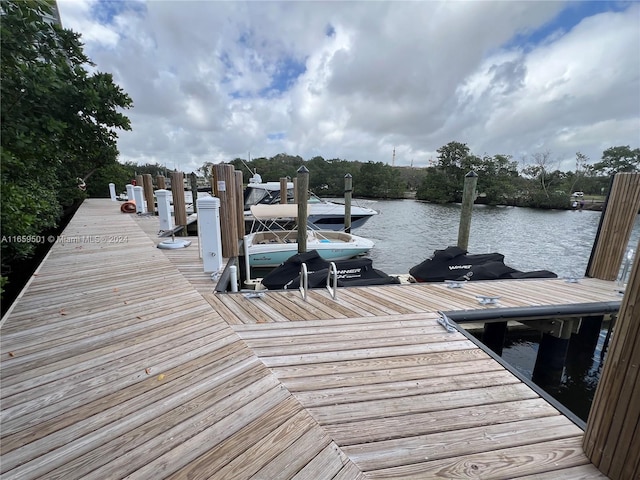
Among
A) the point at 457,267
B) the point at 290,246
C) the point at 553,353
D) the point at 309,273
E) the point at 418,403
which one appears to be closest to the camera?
the point at 418,403

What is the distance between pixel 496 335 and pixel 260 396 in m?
3.84

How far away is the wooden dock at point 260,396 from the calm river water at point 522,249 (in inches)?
105

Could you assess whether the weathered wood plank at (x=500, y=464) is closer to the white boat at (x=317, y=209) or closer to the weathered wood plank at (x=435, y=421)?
the weathered wood plank at (x=435, y=421)

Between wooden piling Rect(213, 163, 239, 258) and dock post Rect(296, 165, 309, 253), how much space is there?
6.15 feet

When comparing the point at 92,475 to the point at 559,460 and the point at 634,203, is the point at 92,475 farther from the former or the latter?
the point at 634,203

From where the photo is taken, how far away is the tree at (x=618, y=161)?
35812mm

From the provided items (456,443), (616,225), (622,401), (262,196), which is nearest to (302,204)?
(616,225)

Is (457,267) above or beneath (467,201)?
beneath

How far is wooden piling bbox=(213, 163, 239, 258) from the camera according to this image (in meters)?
4.92

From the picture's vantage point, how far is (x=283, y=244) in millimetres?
8188

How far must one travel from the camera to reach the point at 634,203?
13.2 ft

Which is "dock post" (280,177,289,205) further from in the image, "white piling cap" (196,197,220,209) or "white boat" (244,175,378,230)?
"white piling cap" (196,197,220,209)

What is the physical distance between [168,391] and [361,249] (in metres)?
7.22

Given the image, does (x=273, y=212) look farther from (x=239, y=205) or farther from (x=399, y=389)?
(x=399, y=389)
